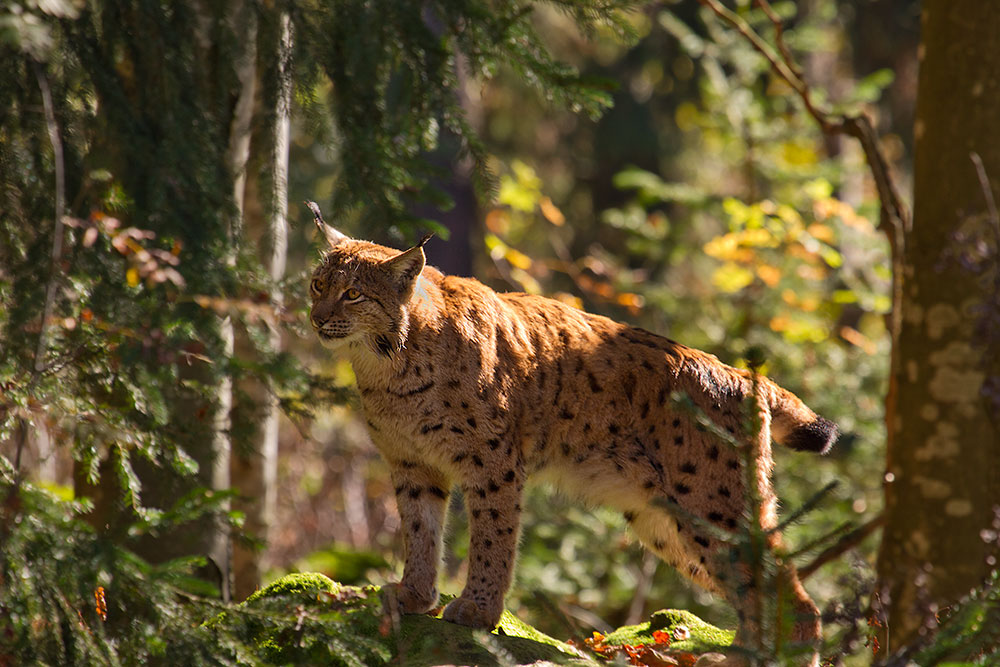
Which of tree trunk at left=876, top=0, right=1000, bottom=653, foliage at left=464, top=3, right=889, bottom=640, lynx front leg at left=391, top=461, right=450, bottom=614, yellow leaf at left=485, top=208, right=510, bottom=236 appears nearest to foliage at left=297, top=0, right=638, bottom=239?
lynx front leg at left=391, top=461, right=450, bottom=614

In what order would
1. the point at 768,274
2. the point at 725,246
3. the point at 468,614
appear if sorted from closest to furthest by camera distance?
the point at 468,614 → the point at 725,246 → the point at 768,274

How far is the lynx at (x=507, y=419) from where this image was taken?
4547mm

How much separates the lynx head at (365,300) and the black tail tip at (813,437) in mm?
1999

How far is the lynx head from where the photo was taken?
4.51m

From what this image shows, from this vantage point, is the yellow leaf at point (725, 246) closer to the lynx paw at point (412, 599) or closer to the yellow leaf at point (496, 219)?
the yellow leaf at point (496, 219)

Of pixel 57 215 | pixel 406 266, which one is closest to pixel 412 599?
pixel 406 266

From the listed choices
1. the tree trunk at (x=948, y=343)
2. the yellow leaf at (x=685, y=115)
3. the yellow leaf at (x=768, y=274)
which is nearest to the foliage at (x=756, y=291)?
the yellow leaf at (x=768, y=274)

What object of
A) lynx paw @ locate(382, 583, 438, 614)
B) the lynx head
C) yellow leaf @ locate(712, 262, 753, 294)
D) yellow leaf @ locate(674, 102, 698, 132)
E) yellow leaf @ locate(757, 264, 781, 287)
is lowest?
lynx paw @ locate(382, 583, 438, 614)

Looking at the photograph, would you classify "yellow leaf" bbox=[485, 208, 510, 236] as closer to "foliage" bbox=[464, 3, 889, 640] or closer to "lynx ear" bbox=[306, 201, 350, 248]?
"foliage" bbox=[464, 3, 889, 640]

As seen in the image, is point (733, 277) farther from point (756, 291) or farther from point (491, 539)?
point (491, 539)

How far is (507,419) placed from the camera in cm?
462

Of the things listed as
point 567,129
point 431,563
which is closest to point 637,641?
point 431,563

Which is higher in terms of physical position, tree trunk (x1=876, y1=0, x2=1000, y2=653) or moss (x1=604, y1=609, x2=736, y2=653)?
tree trunk (x1=876, y1=0, x2=1000, y2=653)

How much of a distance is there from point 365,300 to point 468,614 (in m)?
1.55
